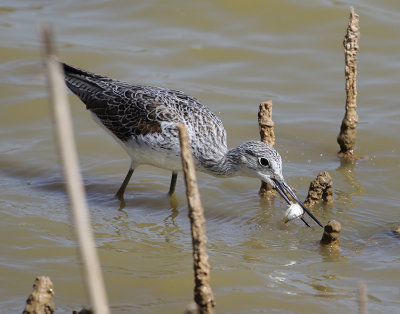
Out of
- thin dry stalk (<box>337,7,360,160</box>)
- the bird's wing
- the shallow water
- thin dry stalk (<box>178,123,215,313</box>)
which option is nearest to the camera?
thin dry stalk (<box>178,123,215,313</box>)

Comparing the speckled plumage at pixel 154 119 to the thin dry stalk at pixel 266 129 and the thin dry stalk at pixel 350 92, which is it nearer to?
the thin dry stalk at pixel 266 129

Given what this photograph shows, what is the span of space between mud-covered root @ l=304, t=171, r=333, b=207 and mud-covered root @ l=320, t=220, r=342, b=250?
0.97 m

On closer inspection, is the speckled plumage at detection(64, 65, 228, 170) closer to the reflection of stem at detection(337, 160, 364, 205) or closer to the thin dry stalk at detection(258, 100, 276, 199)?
the thin dry stalk at detection(258, 100, 276, 199)

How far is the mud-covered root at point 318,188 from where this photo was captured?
7.30 m

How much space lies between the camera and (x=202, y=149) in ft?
24.5

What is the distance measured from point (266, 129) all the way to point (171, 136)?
1.07 metres

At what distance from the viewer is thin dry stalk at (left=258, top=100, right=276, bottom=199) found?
7.50 meters

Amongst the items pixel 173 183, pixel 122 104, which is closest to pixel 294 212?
pixel 173 183

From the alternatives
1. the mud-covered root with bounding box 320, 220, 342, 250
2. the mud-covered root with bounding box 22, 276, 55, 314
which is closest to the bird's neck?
the mud-covered root with bounding box 320, 220, 342, 250

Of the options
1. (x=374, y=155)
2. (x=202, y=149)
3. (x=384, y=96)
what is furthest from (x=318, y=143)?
(x=202, y=149)

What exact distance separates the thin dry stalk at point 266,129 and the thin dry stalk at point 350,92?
4.13 ft

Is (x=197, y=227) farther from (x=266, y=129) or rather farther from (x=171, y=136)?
(x=266, y=129)

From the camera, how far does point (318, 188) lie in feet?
24.0

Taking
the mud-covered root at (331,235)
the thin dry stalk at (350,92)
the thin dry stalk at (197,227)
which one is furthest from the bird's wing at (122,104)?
the thin dry stalk at (197,227)
